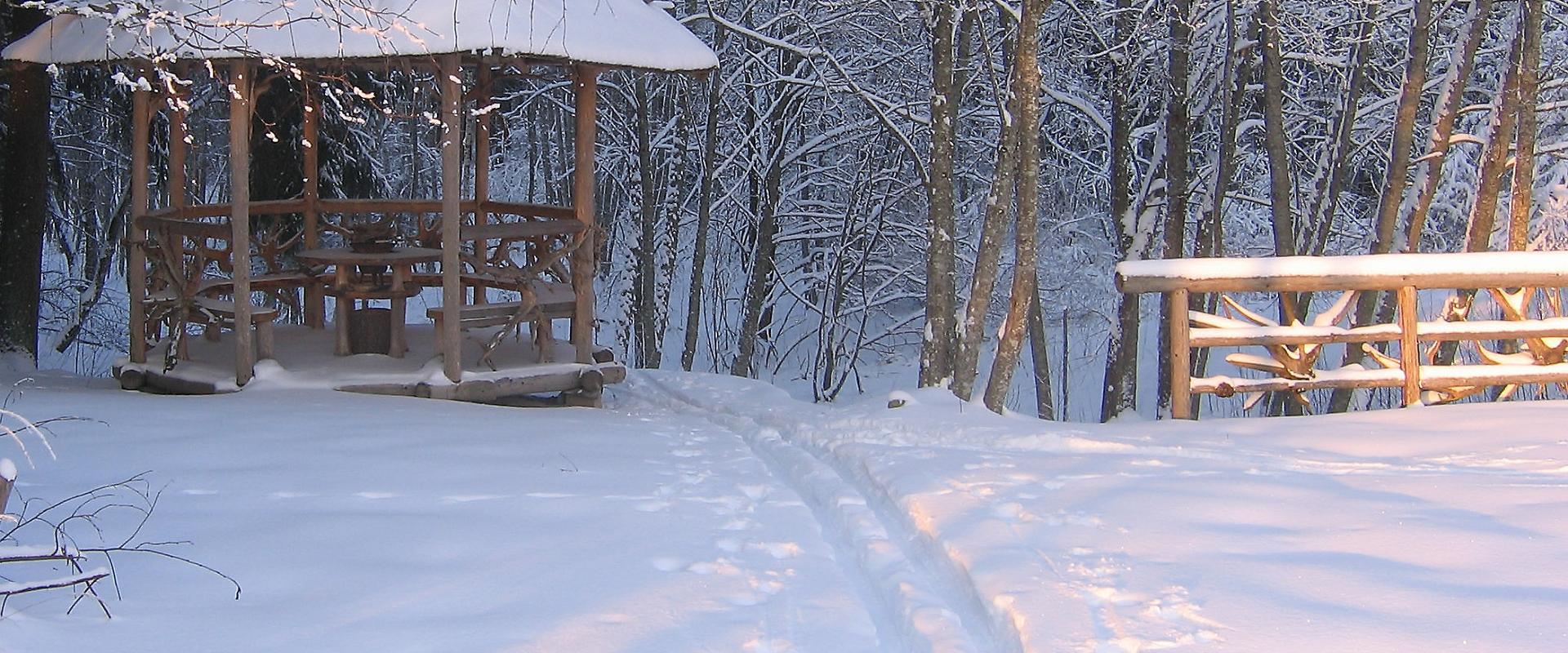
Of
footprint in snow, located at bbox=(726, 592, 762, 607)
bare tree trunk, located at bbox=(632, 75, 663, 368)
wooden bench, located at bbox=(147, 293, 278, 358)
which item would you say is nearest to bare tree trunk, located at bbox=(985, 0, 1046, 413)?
wooden bench, located at bbox=(147, 293, 278, 358)

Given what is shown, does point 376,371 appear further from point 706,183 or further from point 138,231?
point 706,183

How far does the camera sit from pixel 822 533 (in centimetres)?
571

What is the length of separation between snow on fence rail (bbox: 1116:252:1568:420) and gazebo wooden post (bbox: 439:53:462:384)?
4433 millimetres

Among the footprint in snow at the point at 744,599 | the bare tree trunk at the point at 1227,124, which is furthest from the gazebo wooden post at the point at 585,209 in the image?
the bare tree trunk at the point at 1227,124

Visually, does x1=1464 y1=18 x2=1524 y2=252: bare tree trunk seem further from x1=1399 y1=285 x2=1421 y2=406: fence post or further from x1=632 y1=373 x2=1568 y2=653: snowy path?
x1=632 y1=373 x2=1568 y2=653: snowy path

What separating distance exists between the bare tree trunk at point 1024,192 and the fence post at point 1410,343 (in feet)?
9.28

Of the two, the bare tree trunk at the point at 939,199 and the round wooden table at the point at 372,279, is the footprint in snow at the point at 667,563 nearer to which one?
the round wooden table at the point at 372,279

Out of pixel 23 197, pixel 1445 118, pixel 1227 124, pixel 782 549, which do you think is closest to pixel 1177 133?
pixel 1227 124

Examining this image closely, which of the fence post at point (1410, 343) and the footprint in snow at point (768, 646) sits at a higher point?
the fence post at point (1410, 343)

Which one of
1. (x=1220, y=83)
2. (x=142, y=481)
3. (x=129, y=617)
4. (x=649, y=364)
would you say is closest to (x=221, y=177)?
(x=649, y=364)

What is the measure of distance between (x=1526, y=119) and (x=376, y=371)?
10.1 m

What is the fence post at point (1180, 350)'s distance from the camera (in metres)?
8.29

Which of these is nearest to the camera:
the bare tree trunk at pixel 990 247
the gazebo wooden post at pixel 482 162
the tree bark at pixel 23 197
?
the bare tree trunk at pixel 990 247

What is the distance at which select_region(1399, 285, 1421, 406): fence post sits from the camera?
27.1 feet
